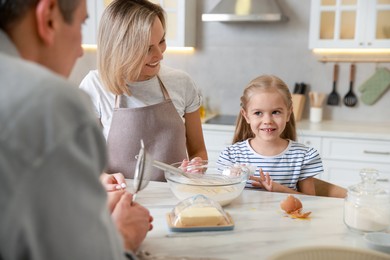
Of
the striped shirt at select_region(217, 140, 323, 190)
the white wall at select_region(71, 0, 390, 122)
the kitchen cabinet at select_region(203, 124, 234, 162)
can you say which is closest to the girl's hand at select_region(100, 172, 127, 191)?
the striped shirt at select_region(217, 140, 323, 190)

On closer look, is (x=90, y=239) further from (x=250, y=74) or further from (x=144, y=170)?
(x=250, y=74)

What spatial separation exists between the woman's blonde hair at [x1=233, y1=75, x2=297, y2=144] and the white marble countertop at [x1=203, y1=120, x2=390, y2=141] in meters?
1.07

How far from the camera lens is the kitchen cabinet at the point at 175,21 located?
130 inches

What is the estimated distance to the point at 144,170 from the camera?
3.48 feet

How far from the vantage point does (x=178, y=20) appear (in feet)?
10.8

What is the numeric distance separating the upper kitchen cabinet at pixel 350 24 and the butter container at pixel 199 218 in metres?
2.28

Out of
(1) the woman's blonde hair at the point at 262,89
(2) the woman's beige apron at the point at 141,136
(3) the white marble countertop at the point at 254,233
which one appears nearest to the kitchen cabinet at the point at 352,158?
(1) the woman's blonde hair at the point at 262,89

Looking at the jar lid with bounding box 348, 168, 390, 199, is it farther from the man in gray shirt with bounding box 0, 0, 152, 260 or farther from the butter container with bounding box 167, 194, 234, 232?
the man in gray shirt with bounding box 0, 0, 152, 260

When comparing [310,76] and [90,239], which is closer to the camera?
[90,239]

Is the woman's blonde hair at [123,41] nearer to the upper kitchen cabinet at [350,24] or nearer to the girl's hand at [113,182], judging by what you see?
the girl's hand at [113,182]

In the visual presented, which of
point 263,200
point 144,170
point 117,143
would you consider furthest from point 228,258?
point 117,143

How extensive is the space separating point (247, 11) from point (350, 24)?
0.70 meters

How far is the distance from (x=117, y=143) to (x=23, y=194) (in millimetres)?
1233

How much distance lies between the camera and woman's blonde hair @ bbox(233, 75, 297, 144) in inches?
70.6
